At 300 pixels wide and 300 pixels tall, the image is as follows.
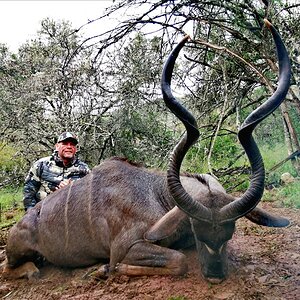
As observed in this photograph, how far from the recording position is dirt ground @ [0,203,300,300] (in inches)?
148

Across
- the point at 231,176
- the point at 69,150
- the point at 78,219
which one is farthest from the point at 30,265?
the point at 231,176

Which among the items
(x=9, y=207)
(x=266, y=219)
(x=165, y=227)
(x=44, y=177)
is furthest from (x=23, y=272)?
(x=9, y=207)

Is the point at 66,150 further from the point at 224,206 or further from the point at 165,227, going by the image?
the point at 224,206

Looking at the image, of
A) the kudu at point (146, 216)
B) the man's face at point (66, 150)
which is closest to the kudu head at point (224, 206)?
the kudu at point (146, 216)

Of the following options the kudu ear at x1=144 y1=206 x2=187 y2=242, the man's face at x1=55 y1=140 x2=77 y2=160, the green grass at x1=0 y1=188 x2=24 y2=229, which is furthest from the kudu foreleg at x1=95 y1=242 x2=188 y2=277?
the green grass at x1=0 y1=188 x2=24 y2=229

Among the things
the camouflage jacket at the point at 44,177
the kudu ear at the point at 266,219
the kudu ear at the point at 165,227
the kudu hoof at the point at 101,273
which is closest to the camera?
the kudu ear at the point at 165,227

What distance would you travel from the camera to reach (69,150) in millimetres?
6559

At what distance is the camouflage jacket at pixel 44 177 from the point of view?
6.42 meters

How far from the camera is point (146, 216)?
4648 mm

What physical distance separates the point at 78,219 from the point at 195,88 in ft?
10.8

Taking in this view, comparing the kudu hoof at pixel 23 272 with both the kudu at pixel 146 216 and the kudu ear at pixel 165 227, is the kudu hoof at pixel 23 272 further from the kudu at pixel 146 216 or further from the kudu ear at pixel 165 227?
the kudu ear at pixel 165 227

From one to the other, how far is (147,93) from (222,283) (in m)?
4.98

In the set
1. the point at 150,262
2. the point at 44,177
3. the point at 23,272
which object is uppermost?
the point at 44,177

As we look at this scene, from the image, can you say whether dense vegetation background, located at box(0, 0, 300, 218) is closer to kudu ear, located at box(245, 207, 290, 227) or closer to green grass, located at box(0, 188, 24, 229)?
green grass, located at box(0, 188, 24, 229)
